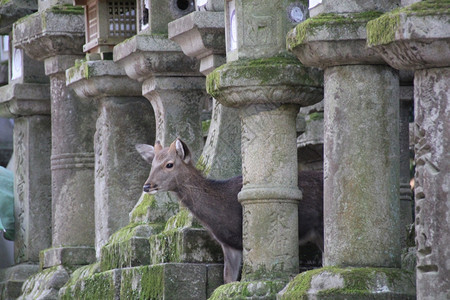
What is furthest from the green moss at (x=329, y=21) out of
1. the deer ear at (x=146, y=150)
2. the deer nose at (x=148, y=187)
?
the deer ear at (x=146, y=150)

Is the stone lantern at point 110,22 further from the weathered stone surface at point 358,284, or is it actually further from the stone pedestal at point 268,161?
the weathered stone surface at point 358,284

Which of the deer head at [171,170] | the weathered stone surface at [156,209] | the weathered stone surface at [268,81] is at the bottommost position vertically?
the weathered stone surface at [156,209]

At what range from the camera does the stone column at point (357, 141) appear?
445 inches

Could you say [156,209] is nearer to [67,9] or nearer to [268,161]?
[268,161]

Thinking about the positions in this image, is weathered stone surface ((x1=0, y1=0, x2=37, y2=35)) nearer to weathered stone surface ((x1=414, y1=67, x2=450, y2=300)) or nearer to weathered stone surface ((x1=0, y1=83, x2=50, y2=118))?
weathered stone surface ((x1=0, y1=83, x2=50, y2=118))

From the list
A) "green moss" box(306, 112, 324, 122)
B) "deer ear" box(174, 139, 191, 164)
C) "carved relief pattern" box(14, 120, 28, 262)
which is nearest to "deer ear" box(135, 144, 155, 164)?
"deer ear" box(174, 139, 191, 164)

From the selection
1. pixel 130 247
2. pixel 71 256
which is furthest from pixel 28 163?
pixel 130 247

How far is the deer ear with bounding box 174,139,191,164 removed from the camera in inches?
548

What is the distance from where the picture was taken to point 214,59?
46.3ft

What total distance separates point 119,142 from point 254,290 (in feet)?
14.1

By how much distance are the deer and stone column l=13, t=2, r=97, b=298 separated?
11.3 ft

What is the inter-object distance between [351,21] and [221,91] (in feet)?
5.37

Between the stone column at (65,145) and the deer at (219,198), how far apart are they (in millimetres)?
3454

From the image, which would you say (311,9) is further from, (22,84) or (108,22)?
(22,84)
